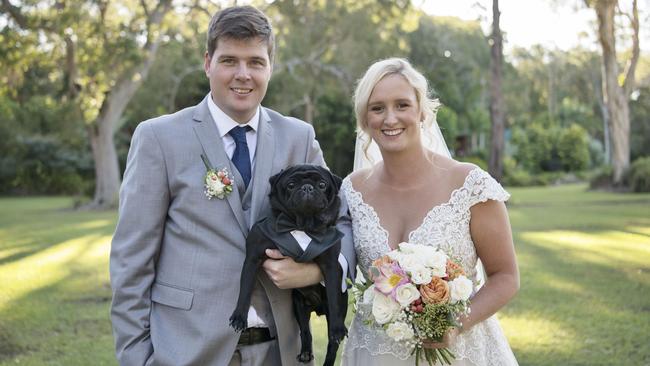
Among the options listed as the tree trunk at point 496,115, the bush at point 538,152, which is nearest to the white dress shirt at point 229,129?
the tree trunk at point 496,115

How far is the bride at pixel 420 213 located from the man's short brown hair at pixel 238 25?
700 mm

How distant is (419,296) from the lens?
293cm

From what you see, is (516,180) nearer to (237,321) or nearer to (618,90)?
(618,90)

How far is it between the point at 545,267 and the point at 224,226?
9.38 m

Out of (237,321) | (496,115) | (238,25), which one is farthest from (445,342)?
(496,115)

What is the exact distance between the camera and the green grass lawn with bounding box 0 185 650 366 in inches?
265

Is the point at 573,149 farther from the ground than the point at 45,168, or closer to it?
closer to it

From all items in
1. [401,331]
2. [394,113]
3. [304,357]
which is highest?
[394,113]

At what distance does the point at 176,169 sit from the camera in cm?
291

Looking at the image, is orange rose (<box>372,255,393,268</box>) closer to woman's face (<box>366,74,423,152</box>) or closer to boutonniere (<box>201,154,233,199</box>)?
woman's face (<box>366,74,423,152</box>)

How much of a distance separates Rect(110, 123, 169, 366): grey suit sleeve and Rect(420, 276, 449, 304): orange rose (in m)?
1.24

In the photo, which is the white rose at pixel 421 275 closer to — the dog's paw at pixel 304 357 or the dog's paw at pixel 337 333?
the dog's paw at pixel 337 333

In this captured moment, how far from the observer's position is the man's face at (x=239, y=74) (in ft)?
9.72

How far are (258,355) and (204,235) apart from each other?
609 millimetres
